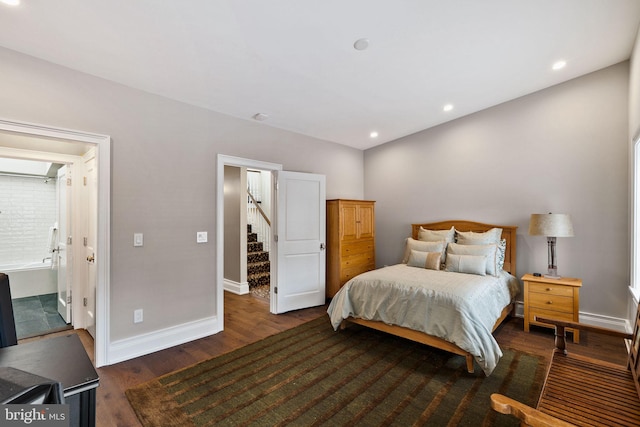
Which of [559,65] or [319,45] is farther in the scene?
[559,65]

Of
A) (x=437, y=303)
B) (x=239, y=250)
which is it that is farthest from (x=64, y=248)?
(x=437, y=303)

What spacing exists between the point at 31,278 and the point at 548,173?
8.07 m

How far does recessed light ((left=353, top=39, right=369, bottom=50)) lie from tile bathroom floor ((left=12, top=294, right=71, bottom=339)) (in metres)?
4.55

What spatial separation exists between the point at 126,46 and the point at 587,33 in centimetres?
406

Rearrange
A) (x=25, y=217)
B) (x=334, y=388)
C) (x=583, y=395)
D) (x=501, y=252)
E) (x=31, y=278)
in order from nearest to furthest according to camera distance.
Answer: (x=583, y=395)
(x=334, y=388)
(x=501, y=252)
(x=31, y=278)
(x=25, y=217)

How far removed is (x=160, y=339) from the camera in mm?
2982

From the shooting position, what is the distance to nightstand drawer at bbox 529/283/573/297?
3201 millimetres

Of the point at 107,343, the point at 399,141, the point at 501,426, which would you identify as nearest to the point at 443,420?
the point at 501,426

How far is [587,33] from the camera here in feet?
8.88

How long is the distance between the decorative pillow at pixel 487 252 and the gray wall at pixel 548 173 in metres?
0.69

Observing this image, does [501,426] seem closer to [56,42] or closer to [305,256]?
[305,256]

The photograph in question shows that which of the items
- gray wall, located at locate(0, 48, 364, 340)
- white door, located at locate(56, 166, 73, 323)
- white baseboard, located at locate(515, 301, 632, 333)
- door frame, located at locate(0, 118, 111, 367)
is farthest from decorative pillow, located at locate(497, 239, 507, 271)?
white door, located at locate(56, 166, 73, 323)

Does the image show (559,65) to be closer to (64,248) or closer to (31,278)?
(64,248)

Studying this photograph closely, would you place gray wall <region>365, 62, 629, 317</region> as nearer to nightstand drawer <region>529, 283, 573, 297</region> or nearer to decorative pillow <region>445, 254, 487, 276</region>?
nightstand drawer <region>529, 283, 573, 297</region>
